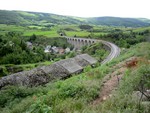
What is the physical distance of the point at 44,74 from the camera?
79.2 ft

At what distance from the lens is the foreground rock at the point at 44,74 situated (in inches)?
855

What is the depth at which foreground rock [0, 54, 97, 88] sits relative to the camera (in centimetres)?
2172

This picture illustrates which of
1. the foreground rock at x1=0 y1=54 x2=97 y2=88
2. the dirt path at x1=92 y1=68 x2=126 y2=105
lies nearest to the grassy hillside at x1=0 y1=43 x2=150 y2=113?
the dirt path at x1=92 y1=68 x2=126 y2=105

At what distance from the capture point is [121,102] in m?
7.84

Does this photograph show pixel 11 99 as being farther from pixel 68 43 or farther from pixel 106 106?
pixel 68 43

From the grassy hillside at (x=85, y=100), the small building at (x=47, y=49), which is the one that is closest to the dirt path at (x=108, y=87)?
the grassy hillside at (x=85, y=100)

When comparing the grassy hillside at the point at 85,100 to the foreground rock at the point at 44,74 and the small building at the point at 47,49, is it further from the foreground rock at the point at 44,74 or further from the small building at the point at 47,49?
the small building at the point at 47,49

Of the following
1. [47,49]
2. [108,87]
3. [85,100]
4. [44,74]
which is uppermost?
[85,100]

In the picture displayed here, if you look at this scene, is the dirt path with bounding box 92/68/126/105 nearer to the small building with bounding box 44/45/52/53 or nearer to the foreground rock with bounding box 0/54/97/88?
the foreground rock with bounding box 0/54/97/88

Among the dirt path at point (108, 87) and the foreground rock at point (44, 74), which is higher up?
the dirt path at point (108, 87)

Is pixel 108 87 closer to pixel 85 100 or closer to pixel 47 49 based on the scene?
pixel 85 100

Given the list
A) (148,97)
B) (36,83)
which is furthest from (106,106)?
(36,83)

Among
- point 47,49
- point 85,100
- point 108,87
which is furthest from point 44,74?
point 47,49

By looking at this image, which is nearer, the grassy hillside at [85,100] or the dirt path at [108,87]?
the grassy hillside at [85,100]
